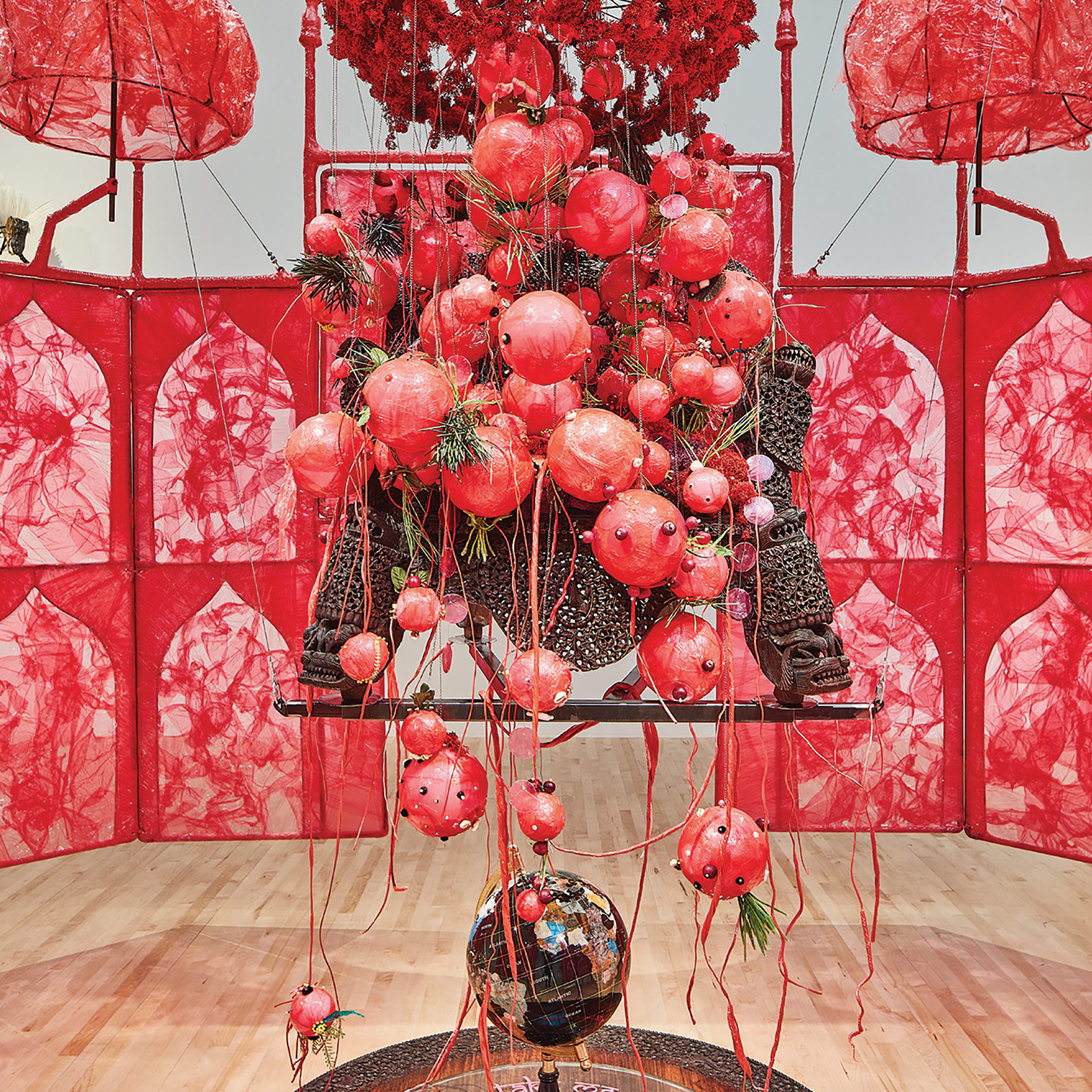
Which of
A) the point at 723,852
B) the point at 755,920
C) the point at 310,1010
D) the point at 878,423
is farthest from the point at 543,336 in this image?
the point at 878,423

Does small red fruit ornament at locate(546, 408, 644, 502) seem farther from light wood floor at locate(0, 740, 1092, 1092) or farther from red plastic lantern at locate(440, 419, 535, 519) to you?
light wood floor at locate(0, 740, 1092, 1092)

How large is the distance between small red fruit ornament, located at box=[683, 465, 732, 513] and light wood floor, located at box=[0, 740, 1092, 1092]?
136 cm

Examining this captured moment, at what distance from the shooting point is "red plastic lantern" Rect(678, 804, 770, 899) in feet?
3.43

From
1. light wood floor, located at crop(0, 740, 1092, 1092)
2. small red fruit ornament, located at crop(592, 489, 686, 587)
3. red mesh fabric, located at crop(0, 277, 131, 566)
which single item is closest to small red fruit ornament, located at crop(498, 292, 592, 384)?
small red fruit ornament, located at crop(592, 489, 686, 587)

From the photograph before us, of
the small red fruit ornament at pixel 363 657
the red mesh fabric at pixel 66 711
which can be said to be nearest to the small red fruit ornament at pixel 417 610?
the small red fruit ornament at pixel 363 657

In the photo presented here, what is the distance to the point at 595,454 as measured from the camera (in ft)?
3.24

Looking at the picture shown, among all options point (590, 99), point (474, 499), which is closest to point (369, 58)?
point (590, 99)

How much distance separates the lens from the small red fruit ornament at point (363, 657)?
3.86ft

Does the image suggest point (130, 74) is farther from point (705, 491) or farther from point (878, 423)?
point (878, 423)

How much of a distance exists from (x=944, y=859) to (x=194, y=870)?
7.77ft

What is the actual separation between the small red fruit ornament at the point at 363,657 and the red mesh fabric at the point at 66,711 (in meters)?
2.07

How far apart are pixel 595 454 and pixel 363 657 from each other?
0.41 m

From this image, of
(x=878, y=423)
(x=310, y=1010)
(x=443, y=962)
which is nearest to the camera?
(x=310, y=1010)

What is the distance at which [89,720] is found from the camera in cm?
291
